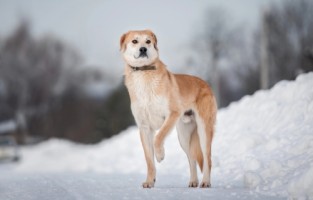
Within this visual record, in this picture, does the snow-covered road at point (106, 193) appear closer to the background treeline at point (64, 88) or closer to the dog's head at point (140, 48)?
the dog's head at point (140, 48)

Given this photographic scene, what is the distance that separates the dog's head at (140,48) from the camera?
771cm

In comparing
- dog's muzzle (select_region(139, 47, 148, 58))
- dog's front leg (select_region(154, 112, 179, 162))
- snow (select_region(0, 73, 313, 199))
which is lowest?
snow (select_region(0, 73, 313, 199))

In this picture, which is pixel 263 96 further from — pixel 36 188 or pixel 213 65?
pixel 213 65

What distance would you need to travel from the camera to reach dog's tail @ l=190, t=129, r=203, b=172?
27.7ft

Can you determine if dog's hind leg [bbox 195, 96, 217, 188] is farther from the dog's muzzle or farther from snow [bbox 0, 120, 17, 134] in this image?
snow [bbox 0, 120, 17, 134]

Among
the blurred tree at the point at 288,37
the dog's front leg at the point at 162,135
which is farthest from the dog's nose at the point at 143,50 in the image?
the blurred tree at the point at 288,37

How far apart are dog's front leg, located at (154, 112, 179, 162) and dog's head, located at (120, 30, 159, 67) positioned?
87cm

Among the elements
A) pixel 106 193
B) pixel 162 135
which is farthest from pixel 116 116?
pixel 106 193

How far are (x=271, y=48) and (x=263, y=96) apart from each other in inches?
807

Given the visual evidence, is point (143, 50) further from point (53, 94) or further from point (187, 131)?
point (53, 94)

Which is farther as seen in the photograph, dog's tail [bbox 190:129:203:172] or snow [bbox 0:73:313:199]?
dog's tail [bbox 190:129:203:172]

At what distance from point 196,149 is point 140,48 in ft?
6.23

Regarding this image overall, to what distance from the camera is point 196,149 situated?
Answer: 334 inches

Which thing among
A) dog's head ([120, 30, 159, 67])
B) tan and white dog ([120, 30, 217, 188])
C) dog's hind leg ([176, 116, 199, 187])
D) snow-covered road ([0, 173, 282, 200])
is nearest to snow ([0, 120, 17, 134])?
snow-covered road ([0, 173, 282, 200])
